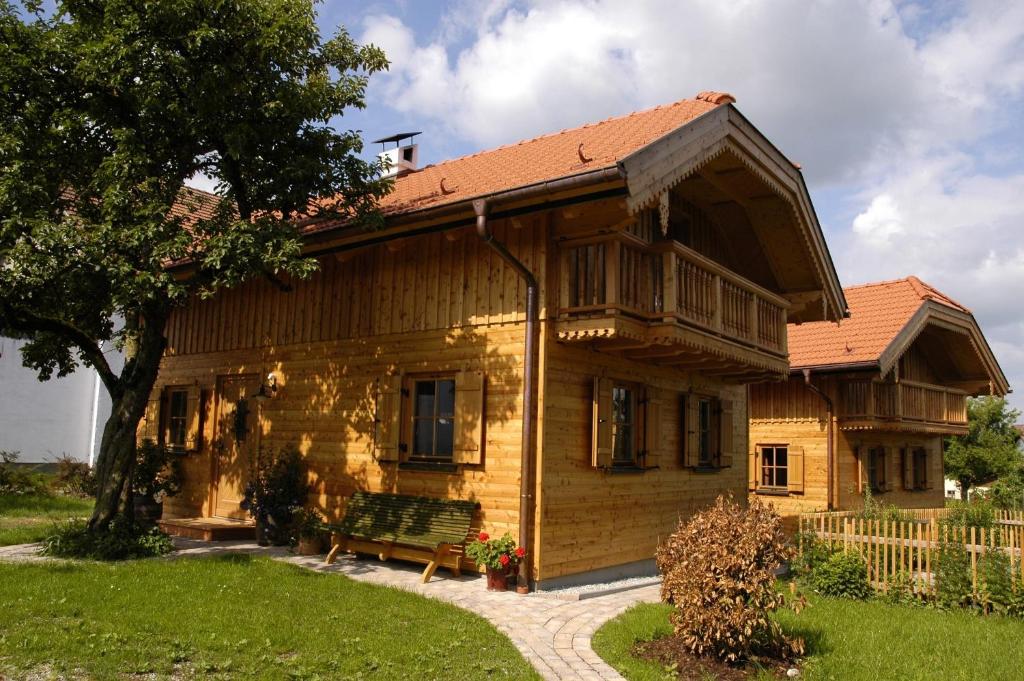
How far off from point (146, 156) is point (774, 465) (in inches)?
608

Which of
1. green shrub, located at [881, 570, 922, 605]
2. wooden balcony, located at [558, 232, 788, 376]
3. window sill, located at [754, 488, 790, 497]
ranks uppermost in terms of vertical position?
wooden balcony, located at [558, 232, 788, 376]

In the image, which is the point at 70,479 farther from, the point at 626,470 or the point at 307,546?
the point at 626,470

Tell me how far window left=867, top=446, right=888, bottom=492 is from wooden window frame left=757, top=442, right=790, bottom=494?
2365 mm

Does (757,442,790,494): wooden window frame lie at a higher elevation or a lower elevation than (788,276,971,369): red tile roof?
lower

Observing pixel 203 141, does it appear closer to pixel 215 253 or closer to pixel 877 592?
pixel 215 253

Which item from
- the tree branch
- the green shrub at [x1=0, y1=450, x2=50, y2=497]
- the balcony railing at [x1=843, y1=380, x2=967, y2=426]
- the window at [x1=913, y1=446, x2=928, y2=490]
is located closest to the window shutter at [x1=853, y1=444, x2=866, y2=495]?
the balcony railing at [x1=843, y1=380, x2=967, y2=426]

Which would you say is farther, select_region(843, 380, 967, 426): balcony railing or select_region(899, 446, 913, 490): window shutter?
select_region(899, 446, 913, 490): window shutter

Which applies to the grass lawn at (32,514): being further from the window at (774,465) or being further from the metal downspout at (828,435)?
the metal downspout at (828,435)

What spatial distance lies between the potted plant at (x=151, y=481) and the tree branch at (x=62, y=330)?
2.44 meters

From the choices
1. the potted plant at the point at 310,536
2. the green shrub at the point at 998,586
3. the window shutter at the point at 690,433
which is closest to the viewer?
the green shrub at the point at 998,586

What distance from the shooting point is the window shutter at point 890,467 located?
2100 centimetres

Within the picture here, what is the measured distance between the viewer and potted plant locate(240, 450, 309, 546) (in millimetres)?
12102

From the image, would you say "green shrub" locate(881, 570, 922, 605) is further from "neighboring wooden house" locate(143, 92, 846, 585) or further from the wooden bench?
the wooden bench

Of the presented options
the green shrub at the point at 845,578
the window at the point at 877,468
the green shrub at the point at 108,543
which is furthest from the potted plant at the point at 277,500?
the window at the point at 877,468
